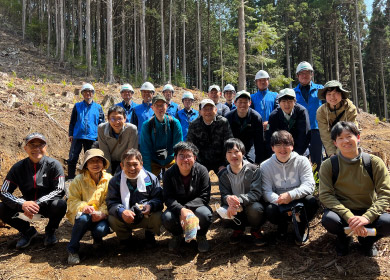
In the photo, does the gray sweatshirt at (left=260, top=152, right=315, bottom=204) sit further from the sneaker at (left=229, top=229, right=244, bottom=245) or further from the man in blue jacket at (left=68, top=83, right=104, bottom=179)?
the man in blue jacket at (left=68, top=83, right=104, bottom=179)

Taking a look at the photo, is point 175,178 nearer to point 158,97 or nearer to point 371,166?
point 158,97

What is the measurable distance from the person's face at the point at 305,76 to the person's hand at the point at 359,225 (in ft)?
9.38

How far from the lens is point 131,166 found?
12.3 feet

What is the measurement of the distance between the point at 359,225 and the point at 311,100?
281 centimetres

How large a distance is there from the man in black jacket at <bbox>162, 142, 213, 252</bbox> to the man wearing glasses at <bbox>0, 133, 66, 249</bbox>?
1.57m

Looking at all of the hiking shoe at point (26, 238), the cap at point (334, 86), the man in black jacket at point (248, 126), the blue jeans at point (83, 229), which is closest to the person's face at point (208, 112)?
the man in black jacket at point (248, 126)

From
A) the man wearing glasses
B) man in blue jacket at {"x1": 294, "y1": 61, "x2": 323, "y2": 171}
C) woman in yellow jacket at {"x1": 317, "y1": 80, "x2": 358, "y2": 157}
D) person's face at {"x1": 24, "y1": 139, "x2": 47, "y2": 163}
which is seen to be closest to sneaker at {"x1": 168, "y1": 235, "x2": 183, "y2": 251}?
the man wearing glasses

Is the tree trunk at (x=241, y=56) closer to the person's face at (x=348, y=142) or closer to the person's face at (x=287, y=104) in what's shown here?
the person's face at (x=287, y=104)

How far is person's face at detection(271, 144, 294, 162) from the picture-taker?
3579 mm

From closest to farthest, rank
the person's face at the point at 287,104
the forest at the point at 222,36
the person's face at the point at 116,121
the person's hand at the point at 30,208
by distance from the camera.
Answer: the person's hand at the point at 30,208, the person's face at the point at 287,104, the person's face at the point at 116,121, the forest at the point at 222,36

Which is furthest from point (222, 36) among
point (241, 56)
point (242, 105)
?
point (242, 105)

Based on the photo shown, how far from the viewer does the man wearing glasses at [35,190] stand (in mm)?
3924

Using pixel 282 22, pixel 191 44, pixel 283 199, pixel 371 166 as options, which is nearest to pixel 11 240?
pixel 283 199

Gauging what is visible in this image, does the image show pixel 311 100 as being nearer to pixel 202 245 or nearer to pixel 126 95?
pixel 202 245
